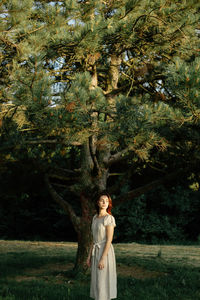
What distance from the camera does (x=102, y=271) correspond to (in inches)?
147

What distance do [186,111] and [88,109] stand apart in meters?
1.25

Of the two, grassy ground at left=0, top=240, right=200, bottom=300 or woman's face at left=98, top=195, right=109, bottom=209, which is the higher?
woman's face at left=98, top=195, right=109, bottom=209

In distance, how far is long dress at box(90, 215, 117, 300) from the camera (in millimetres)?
3725

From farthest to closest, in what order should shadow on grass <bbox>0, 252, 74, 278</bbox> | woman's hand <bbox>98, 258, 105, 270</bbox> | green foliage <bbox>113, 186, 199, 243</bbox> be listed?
green foliage <bbox>113, 186, 199, 243</bbox> → shadow on grass <bbox>0, 252, 74, 278</bbox> → woman's hand <bbox>98, 258, 105, 270</bbox>

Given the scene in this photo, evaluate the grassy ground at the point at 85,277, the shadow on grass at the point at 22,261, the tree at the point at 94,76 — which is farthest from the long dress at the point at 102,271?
the shadow on grass at the point at 22,261

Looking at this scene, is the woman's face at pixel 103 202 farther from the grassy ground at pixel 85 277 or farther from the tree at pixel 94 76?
the grassy ground at pixel 85 277

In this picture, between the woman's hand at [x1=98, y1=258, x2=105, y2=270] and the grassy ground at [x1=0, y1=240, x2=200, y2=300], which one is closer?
the woman's hand at [x1=98, y1=258, x2=105, y2=270]

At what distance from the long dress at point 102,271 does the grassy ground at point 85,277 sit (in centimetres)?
154

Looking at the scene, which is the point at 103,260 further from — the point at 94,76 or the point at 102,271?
the point at 94,76

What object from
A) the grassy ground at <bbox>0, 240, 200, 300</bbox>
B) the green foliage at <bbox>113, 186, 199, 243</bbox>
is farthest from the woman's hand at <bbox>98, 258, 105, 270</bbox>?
the green foliage at <bbox>113, 186, 199, 243</bbox>

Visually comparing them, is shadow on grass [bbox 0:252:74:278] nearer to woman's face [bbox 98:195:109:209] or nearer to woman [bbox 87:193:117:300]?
woman [bbox 87:193:117:300]

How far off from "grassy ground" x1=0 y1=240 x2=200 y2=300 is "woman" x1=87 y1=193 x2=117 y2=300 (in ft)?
5.08

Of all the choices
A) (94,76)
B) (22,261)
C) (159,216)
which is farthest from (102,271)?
(159,216)

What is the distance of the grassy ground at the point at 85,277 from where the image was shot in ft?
17.7
